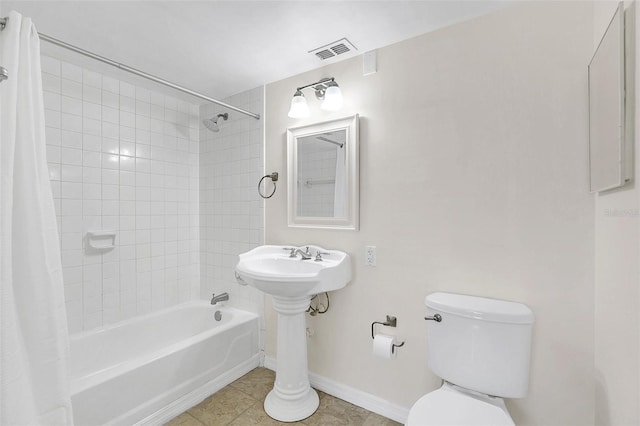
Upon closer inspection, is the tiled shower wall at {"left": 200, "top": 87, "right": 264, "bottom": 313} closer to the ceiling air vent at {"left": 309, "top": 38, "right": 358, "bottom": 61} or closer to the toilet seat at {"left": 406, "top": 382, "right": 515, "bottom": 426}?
the ceiling air vent at {"left": 309, "top": 38, "right": 358, "bottom": 61}

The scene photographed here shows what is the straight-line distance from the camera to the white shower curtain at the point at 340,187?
1917 millimetres

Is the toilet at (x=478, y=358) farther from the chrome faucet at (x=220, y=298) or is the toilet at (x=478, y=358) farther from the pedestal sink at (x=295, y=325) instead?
the chrome faucet at (x=220, y=298)

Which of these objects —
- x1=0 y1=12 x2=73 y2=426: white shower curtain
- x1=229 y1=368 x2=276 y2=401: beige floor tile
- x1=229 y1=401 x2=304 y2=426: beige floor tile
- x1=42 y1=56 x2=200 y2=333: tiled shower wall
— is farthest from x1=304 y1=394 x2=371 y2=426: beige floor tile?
x1=42 y1=56 x2=200 y2=333: tiled shower wall

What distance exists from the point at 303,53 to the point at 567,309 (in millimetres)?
1948

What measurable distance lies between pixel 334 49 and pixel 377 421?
2.24m

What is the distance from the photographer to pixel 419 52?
1665mm

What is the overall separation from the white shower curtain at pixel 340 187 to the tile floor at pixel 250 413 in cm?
121

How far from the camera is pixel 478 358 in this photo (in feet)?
4.31

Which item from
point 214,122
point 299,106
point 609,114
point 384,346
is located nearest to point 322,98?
point 299,106

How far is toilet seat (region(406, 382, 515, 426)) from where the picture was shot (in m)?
1.11

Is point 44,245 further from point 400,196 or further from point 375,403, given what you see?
point 375,403

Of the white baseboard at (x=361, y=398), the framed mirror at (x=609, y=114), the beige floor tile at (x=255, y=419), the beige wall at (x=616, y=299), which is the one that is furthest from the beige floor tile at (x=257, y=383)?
the framed mirror at (x=609, y=114)

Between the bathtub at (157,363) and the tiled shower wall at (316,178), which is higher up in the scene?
Result: the tiled shower wall at (316,178)

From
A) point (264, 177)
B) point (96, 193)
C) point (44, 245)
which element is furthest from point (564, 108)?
point (96, 193)
